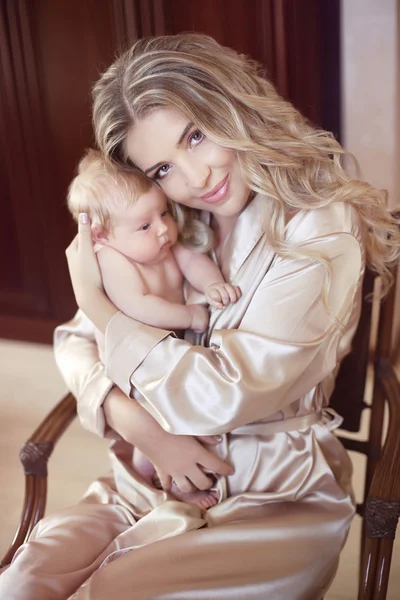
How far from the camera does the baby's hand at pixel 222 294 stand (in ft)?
4.60

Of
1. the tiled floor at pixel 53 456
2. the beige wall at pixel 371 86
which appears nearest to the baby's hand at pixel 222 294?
the tiled floor at pixel 53 456

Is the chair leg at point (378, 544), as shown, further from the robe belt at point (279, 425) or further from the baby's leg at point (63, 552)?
the baby's leg at point (63, 552)

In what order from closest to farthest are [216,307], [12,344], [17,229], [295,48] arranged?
[216,307], [295,48], [17,229], [12,344]

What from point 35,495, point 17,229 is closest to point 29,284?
point 17,229

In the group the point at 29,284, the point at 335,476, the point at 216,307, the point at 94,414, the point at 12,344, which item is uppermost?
the point at 216,307

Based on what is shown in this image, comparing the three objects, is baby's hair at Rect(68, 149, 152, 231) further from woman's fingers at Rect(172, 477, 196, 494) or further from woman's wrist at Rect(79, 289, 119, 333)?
woman's fingers at Rect(172, 477, 196, 494)

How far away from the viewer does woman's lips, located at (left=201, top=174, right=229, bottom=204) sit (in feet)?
4.35

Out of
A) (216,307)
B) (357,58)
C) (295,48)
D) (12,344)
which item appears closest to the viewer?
(216,307)

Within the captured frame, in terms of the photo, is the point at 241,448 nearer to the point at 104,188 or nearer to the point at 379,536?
the point at 379,536

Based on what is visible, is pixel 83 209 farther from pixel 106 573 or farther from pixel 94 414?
pixel 106 573

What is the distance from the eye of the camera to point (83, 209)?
1.42 meters

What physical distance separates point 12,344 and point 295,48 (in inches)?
70.4

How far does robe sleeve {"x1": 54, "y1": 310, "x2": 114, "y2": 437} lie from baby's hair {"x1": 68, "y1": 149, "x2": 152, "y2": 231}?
12.4 inches

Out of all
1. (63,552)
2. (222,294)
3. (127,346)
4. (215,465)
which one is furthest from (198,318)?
(63,552)
